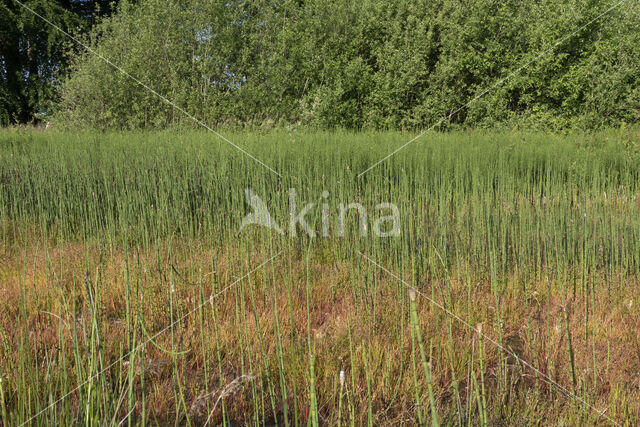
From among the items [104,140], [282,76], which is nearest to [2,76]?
[282,76]

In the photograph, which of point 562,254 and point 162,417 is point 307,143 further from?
point 162,417

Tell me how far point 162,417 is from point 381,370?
706 mm

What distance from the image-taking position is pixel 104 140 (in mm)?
4949

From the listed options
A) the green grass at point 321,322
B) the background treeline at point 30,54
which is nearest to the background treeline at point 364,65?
the background treeline at point 30,54

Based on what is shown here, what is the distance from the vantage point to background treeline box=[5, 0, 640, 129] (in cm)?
735

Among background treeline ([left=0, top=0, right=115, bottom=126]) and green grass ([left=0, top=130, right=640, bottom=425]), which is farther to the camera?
background treeline ([left=0, top=0, right=115, bottom=126])

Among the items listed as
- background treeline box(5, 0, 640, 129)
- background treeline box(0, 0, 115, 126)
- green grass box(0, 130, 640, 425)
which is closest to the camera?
green grass box(0, 130, 640, 425)

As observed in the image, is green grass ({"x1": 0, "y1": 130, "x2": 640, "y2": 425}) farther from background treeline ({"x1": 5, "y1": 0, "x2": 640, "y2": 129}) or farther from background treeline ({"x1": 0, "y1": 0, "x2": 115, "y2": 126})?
background treeline ({"x1": 0, "y1": 0, "x2": 115, "y2": 126})

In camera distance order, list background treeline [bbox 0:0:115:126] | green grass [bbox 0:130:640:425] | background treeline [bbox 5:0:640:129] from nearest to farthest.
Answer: green grass [bbox 0:130:640:425] < background treeline [bbox 5:0:640:129] < background treeline [bbox 0:0:115:126]

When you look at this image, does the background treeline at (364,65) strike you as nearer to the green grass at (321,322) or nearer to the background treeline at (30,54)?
the background treeline at (30,54)

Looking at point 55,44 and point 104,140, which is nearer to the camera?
point 104,140

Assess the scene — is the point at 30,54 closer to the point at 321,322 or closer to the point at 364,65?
the point at 364,65

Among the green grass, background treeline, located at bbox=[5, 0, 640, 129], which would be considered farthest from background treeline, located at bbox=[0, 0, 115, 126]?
the green grass

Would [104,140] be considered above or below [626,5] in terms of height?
below
